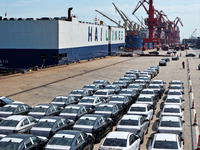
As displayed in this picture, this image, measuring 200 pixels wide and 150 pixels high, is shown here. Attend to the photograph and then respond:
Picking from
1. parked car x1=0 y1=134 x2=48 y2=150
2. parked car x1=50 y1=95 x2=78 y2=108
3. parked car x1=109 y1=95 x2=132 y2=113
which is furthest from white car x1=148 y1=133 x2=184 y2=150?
parked car x1=50 y1=95 x2=78 y2=108

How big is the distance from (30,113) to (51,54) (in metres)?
44.1

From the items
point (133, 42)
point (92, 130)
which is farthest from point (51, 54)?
point (133, 42)

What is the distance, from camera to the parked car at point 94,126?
15250 mm

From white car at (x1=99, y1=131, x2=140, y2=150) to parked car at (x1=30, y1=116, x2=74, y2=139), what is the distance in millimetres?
3013

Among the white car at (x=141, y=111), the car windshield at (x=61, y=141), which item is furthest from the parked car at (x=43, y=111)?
the car windshield at (x=61, y=141)

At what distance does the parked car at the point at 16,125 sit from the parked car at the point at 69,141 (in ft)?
10.2

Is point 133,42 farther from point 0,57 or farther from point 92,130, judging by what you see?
point 92,130

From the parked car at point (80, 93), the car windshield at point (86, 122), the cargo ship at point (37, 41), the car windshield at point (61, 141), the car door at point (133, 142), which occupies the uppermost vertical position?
the cargo ship at point (37, 41)

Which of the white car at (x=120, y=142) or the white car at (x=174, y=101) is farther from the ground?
the white car at (x=174, y=101)

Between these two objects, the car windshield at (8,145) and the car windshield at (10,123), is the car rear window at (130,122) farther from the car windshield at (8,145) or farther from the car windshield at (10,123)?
the car windshield at (8,145)

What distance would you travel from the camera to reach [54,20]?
6044 centimetres

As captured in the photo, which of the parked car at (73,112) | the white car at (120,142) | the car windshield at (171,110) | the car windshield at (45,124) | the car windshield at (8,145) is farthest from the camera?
the car windshield at (171,110)

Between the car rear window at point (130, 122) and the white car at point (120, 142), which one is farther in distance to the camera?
the car rear window at point (130, 122)

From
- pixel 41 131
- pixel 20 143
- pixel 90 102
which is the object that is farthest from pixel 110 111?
pixel 20 143
